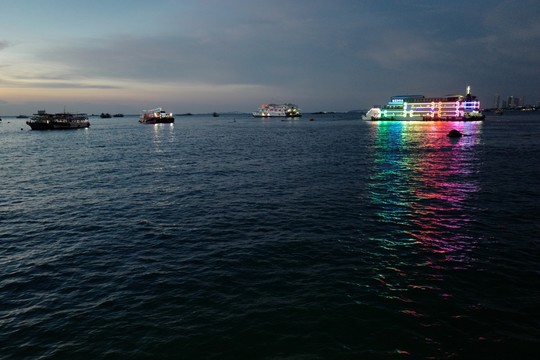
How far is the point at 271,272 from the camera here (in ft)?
61.8

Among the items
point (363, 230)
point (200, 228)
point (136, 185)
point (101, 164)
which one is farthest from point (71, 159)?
point (363, 230)

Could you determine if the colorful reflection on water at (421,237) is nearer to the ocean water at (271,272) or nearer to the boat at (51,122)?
the ocean water at (271,272)

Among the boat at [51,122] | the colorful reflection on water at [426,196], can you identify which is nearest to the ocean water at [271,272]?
the colorful reflection on water at [426,196]

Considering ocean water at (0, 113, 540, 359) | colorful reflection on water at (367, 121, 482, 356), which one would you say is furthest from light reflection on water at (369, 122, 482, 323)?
ocean water at (0, 113, 540, 359)

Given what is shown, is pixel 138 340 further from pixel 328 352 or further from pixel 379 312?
pixel 379 312

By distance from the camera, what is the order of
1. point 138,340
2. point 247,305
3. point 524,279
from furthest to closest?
1. point 524,279
2. point 247,305
3. point 138,340

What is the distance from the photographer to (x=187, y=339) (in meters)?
13.4

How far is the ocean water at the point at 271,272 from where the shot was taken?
1333 centimetres

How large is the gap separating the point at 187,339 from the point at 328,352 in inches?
228

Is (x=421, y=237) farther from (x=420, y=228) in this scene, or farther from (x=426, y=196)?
(x=426, y=196)

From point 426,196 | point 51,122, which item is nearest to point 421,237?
point 426,196

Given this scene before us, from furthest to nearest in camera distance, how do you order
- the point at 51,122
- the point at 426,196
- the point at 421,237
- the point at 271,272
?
the point at 51,122
the point at 426,196
the point at 421,237
the point at 271,272

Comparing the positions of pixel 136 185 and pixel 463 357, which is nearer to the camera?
pixel 463 357

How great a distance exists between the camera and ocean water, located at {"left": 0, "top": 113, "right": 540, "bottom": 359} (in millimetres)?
13328
